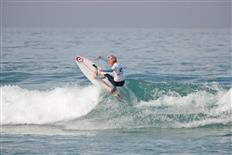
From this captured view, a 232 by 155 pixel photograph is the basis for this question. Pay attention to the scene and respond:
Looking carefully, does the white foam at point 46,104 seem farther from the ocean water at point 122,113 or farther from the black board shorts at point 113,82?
the black board shorts at point 113,82

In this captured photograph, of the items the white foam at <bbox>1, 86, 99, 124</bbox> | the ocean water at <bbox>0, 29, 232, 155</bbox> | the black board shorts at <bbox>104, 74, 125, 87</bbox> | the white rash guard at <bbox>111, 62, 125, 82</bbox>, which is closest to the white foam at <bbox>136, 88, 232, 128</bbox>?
the ocean water at <bbox>0, 29, 232, 155</bbox>

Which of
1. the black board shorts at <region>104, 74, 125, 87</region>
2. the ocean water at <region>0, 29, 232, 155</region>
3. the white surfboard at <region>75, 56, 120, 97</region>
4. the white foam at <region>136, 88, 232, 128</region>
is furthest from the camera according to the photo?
the white surfboard at <region>75, 56, 120, 97</region>

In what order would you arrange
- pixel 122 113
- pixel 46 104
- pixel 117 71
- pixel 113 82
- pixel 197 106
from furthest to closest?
pixel 46 104, pixel 197 106, pixel 122 113, pixel 113 82, pixel 117 71

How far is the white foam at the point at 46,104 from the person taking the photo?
22.2 metres

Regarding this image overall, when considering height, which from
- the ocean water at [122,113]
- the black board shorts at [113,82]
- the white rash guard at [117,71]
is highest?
the white rash guard at [117,71]

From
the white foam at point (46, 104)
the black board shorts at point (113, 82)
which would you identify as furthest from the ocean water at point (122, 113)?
the black board shorts at point (113, 82)

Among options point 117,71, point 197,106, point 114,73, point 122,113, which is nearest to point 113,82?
point 114,73

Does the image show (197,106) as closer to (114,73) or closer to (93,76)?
(114,73)

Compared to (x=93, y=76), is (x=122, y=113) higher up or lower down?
lower down

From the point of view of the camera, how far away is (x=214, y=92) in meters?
25.1

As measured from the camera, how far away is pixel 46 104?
23.5 metres

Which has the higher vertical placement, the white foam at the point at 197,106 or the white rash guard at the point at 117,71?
the white rash guard at the point at 117,71

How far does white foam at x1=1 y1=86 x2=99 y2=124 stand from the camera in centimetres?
2225

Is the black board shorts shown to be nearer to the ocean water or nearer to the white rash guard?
the white rash guard
